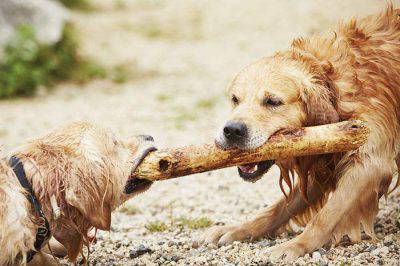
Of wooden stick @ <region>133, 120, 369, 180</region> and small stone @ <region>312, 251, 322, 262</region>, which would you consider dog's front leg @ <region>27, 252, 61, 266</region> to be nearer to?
wooden stick @ <region>133, 120, 369, 180</region>

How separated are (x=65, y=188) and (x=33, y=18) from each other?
8.66 meters

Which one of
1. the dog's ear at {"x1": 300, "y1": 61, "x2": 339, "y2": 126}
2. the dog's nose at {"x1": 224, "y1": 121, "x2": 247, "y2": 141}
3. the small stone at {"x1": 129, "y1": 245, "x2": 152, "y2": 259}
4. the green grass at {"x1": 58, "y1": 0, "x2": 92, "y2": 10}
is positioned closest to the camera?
the dog's nose at {"x1": 224, "y1": 121, "x2": 247, "y2": 141}

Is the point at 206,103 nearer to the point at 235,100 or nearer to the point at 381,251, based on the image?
the point at 235,100

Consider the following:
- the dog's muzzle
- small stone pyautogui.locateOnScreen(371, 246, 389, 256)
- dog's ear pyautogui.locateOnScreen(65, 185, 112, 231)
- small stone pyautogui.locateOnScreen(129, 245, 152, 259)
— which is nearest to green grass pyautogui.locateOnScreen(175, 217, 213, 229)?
small stone pyautogui.locateOnScreen(129, 245, 152, 259)

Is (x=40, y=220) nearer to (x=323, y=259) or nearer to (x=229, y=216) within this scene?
(x=323, y=259)

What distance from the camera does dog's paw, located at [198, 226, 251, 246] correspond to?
456 cm

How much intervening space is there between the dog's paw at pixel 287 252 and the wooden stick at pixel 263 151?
617 millimetres

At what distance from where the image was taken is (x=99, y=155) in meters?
3.89

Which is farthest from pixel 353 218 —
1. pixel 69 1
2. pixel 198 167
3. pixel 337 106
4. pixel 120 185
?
pixel 69 1

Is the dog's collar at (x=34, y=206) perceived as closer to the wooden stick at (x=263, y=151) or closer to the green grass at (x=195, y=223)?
the wooden stick at (x=263, y=151)

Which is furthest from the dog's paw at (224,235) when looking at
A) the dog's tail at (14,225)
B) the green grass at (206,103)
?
the green grass at (206,103)

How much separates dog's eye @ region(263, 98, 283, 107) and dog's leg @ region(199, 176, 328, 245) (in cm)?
79

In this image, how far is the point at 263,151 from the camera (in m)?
4.03

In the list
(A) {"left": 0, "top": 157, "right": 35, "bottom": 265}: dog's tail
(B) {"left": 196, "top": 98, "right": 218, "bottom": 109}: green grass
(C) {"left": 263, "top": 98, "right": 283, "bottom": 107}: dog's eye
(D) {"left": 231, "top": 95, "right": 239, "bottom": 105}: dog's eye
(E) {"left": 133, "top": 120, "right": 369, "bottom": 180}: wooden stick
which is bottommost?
(B) {"left": 196, "top": 98, "right": 218, "bottom": 109}: green grass
